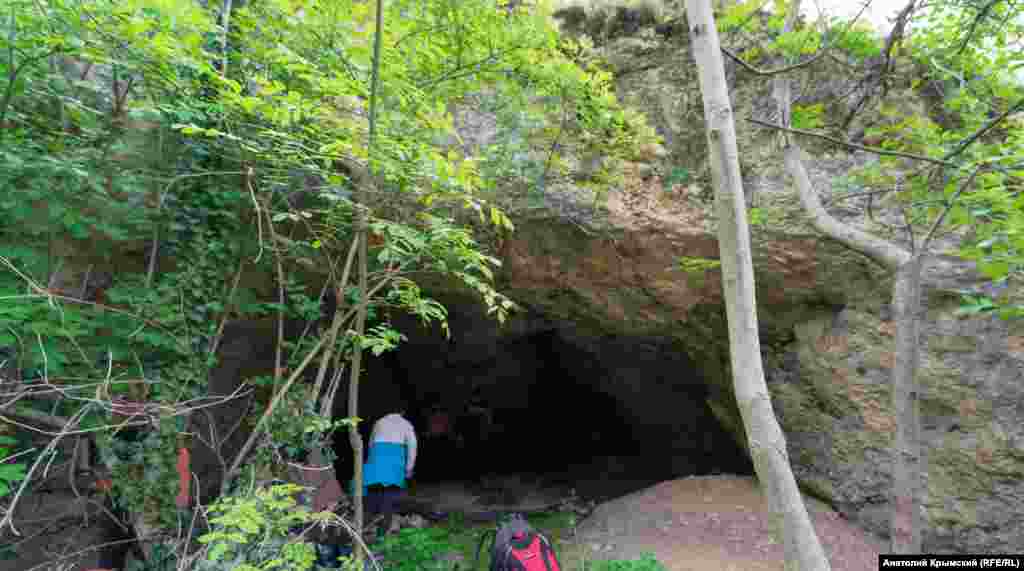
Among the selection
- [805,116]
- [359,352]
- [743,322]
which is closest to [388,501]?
[359,352]

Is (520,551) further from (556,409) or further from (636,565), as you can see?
(556,409)

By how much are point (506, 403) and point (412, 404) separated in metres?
1.87

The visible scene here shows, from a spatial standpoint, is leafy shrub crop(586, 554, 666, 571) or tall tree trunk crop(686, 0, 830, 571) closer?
tall tree trunk crop(686, 0, 830, 571)

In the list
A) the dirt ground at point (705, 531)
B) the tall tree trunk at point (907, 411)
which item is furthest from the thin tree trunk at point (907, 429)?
the dirt ground at point (705, 531)

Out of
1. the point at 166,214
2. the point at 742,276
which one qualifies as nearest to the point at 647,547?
the point at 742,276

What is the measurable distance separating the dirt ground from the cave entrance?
166cm

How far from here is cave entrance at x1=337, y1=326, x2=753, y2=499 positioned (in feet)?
21.9

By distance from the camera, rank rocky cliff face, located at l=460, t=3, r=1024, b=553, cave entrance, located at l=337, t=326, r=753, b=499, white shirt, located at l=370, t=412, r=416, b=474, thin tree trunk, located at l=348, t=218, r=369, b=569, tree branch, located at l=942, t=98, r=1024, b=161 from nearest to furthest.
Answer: tree branch, located at l=942, t=98, r=1024, b=161 < thin tree trunk, located at l=348, t=218, r=369, b=569 < rocky cliff face, located at l=460, t=3, r=1024, b=553 < white shirt, located at l=370, t=412, r=416, b=474 < cave entrance, located at l=337, t=326, r=753, b=499

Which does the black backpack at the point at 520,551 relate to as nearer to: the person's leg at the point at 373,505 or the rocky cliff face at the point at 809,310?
the person's leg at the point at 373,505

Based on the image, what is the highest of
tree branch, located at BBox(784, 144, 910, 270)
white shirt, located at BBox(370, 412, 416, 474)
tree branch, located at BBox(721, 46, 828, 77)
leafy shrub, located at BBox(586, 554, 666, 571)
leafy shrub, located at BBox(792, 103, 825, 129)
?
leafy shrub, located at BBox(792, 103, 825, 129)

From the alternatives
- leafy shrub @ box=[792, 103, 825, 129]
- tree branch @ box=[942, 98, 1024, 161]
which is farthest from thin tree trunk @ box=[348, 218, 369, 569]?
leafy shrub @ box=[792, 103, 825, 129]

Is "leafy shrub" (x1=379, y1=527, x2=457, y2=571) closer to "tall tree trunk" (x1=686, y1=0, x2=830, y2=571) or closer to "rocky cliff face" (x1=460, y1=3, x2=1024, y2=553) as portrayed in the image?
"rocky cliff face" (x1=460, y1=3, x2=1024, y2=553)

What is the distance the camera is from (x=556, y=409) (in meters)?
9.43

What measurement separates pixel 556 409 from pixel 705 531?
5.50m
